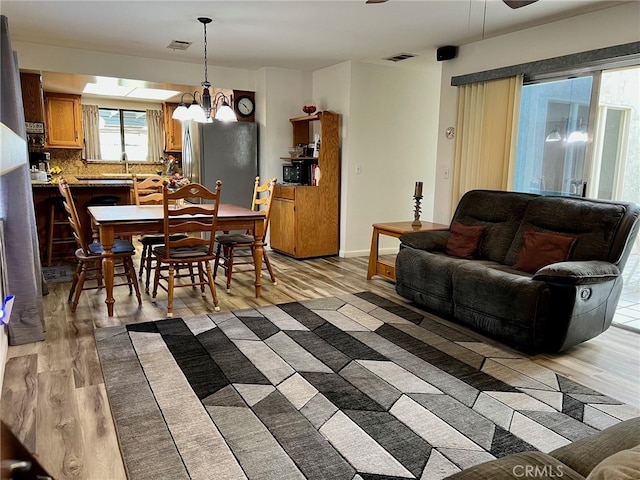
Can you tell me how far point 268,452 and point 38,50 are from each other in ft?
16.6

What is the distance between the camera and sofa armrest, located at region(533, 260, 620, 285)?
2785mm

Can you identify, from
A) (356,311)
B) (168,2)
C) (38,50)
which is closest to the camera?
(168,2)

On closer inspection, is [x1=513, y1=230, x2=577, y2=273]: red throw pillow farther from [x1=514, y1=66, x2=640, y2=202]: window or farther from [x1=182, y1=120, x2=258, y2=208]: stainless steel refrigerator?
[x1=182, y1=120, x2=258, y2=208]: stainless steel refrigerator

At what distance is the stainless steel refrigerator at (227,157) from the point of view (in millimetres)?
5977

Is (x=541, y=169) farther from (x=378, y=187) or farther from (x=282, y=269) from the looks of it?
(x=282, y=269)

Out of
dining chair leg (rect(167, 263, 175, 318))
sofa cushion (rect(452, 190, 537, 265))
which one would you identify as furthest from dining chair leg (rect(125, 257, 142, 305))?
sofa cushion (rect(452, 190, 537, 265))

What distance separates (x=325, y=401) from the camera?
7.80ft

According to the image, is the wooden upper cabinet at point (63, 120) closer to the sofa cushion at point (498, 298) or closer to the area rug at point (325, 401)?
the area rug at point (325, 401)

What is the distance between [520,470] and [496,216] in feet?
10.5

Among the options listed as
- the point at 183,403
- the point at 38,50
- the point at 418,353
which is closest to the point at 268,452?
the point at 183,403

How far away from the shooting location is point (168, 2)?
11.7ft

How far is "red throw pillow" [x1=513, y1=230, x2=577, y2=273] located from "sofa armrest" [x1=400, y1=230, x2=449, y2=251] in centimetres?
74

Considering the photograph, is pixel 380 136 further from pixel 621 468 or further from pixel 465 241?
pixel 621 468

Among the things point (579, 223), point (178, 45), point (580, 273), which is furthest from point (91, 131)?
point (580, 273)
